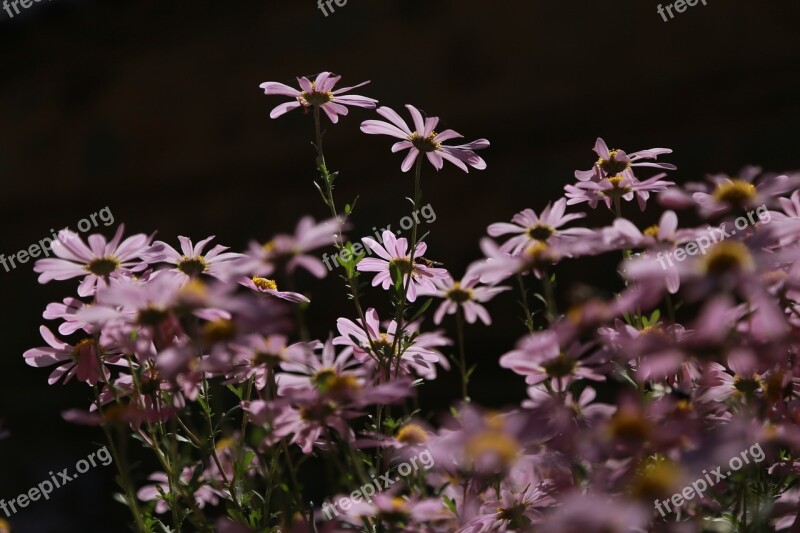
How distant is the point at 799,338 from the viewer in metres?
0.51

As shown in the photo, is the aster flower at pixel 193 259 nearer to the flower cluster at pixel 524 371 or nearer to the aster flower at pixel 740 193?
the flower cluster at pixel 524 371

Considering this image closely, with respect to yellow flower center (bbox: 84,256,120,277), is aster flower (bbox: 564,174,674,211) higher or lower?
lower

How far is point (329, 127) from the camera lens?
2.75 meters

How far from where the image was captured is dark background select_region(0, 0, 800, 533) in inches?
88.3

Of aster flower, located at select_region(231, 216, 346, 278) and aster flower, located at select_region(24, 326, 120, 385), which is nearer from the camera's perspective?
aster flower, located at select_region(231, 216, 346, 278)

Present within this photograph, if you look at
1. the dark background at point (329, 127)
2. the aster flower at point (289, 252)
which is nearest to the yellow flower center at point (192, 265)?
the aster flower at point (289, 252)

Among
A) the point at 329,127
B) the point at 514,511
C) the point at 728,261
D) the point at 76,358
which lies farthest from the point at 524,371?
the point at 329,127

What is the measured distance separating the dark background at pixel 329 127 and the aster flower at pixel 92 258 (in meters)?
1.40

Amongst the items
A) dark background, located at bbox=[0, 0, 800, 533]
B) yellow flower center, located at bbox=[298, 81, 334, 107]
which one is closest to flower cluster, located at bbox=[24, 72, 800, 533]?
yellow flower center, located at bbox=[298, 81, 334, 107]

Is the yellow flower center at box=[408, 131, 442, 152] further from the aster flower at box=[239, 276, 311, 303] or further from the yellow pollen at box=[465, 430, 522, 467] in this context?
the yellow pollen at box=[465, 430, 522, 467]

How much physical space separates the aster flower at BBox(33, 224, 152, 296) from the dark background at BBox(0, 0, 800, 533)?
140cm

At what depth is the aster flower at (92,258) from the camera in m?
0.73

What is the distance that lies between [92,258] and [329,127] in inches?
80.9

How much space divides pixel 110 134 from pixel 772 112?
8.55ft
